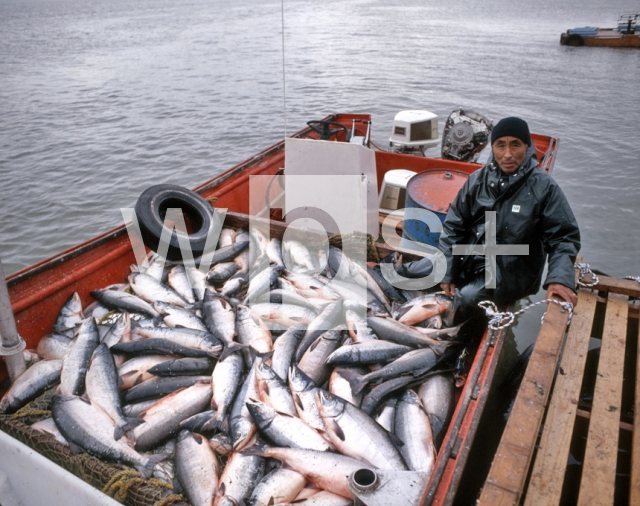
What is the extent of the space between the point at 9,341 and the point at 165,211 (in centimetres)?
250

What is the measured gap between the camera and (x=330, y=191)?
219 inches

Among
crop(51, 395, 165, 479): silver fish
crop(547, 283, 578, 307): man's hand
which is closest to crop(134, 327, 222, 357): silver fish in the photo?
crop(51, 395, 165, 479): silver fish

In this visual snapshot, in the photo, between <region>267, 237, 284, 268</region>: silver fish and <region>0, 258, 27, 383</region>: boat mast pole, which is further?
<region>267, 237, 284, 268</region>: silver fish

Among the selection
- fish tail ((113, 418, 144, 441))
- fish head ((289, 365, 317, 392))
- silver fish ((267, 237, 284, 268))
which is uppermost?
silver fish ((267, 237, 284, 268))

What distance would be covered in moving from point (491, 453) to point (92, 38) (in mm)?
39158

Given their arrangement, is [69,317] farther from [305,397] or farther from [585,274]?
[585,274]

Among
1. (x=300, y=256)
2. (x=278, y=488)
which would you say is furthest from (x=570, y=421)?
(x=300, y=256)

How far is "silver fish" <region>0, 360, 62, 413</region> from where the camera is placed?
3.31m

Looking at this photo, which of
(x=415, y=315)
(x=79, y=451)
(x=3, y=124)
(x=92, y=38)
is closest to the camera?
A: (x=79, y=451)

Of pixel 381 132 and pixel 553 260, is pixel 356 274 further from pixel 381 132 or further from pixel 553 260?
pixel 381 132

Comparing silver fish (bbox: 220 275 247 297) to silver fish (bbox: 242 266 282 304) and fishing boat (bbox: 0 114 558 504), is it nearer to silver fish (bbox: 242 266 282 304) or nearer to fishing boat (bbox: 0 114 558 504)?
silver fish (bbox: 242 266 282 304)

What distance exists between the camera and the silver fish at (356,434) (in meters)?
2.84

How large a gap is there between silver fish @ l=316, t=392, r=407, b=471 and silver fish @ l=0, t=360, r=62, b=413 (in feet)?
6.98

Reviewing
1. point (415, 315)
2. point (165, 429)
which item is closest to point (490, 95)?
point (415, 315)
